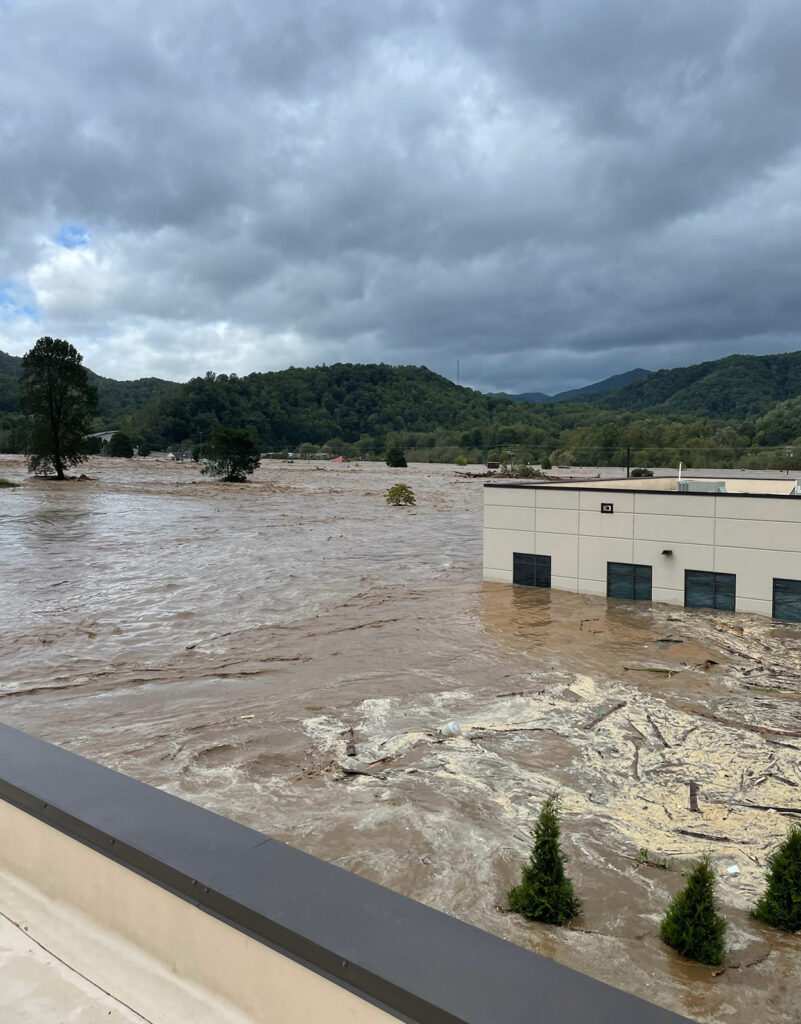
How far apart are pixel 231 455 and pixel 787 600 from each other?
234 ft

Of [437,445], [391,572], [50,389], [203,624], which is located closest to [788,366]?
[437,445]

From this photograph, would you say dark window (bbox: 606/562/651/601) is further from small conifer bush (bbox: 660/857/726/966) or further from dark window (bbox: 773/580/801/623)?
small conifer bush (bbox: 660/857/726/966)

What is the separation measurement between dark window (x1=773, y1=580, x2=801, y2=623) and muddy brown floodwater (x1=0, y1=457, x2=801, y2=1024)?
3.57 feet

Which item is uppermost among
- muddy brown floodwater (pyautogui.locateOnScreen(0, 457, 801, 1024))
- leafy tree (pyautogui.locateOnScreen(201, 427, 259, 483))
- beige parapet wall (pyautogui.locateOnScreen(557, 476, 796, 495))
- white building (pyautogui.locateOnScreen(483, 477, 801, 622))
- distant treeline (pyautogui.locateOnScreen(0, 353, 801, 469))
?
distant treeline (pyautogui.locateOnScreen(0, 353, 801, 469))

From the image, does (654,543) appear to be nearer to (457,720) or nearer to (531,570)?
(531,570)

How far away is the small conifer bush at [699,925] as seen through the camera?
6.70 metres

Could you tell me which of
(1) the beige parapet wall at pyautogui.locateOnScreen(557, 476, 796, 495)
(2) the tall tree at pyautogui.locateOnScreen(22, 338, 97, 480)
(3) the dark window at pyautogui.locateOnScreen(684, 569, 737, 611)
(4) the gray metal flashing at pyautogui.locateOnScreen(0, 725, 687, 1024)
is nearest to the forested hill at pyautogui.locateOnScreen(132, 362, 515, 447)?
(2) the tall tree at pyautogui.locateOnScreen(22, 338, 97, 480)

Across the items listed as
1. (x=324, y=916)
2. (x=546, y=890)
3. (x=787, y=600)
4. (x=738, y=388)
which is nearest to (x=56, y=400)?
(x=787, y=600)

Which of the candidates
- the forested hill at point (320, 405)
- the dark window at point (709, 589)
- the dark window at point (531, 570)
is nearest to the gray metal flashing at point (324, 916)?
the dark window at point (709, 589)

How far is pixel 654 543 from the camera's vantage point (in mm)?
23984

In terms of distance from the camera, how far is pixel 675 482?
3089 centimetres

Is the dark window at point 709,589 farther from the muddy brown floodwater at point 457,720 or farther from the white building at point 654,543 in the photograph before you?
the muddy brown floodwater at point 457,720

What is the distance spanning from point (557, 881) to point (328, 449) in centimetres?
15340

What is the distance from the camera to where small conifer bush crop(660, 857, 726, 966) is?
6699mm
